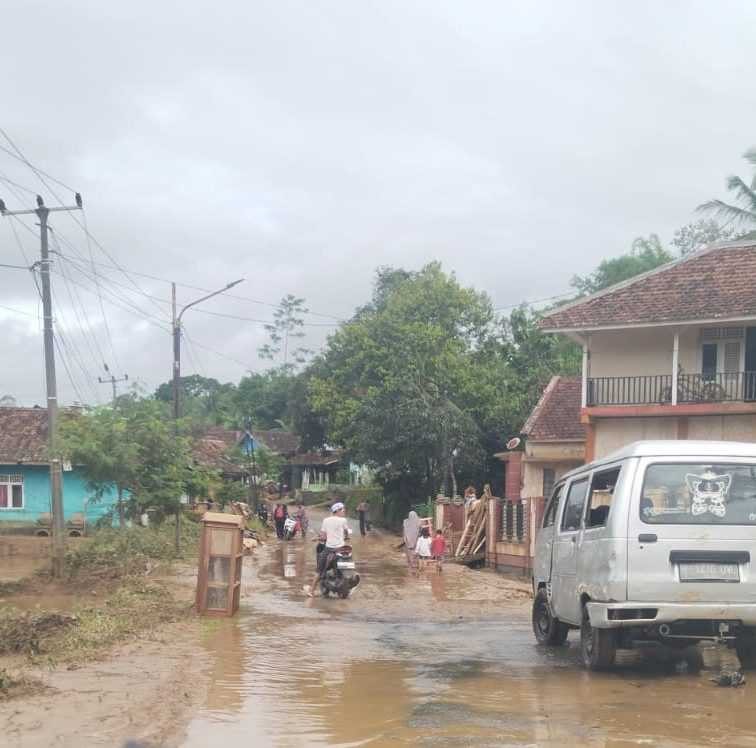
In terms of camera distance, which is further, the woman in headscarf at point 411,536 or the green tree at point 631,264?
the green tree at point 631,264

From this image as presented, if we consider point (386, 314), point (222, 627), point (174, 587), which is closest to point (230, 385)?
point (386, 314)

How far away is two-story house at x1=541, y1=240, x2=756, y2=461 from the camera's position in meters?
25.2

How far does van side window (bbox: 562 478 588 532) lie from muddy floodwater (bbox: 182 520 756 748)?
1.37 metres

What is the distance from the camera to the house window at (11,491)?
40156mm

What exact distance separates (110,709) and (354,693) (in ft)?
6.77

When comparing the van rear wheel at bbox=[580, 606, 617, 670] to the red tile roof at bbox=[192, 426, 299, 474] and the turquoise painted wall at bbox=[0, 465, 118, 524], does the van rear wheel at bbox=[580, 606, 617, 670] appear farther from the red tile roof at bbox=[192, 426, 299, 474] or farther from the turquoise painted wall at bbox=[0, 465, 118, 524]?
the turquoise painted wall at bbox=[0, 465, 118, 524]

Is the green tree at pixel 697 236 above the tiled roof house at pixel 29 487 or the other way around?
above

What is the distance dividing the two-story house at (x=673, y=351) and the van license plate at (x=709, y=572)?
55.5 feet

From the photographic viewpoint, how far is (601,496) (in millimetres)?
9297

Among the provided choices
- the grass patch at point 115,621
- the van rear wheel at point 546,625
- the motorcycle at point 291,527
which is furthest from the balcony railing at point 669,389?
the van rear wheel at point 546,625

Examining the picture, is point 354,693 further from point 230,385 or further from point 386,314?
point 230,385

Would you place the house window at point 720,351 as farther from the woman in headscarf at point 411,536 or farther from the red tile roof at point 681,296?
the woman in headscarf at point 411,536

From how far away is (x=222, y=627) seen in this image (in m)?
12.9

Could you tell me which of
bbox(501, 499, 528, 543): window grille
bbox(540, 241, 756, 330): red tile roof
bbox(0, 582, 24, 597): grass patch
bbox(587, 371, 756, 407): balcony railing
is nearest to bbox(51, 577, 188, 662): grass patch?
bbox(0, 582, 24, 597): grass patch
